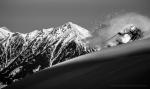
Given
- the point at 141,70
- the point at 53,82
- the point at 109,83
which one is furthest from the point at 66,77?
the point at 141,70

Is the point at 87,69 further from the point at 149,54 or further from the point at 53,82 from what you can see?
the point at 149,54

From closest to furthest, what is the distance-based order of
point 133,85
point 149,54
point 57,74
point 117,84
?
point 133,85, point 117,84, point 149,54, point 57,74

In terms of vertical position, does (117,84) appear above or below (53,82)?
below

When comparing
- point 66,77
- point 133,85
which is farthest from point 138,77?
point 66,77

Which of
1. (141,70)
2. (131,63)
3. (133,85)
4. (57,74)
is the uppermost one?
(57,74)

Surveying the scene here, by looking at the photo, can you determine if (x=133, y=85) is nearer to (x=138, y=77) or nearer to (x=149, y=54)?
(x=138, y=77)

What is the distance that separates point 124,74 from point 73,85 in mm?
828

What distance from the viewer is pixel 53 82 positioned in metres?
4.04

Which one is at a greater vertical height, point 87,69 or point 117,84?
point 87,69

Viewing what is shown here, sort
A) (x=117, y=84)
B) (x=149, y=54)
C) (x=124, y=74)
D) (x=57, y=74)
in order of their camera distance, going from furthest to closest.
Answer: (x=57, y=74) < (x=149, y=54) < (x=124, y=74) < (x=117, y=84)

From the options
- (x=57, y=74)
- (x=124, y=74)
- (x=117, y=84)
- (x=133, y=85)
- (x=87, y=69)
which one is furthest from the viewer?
(x=57, y=74)

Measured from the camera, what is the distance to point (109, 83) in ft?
10.0

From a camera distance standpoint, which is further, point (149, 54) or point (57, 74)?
point (57, 74)

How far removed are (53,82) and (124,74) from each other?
1.39 meters
